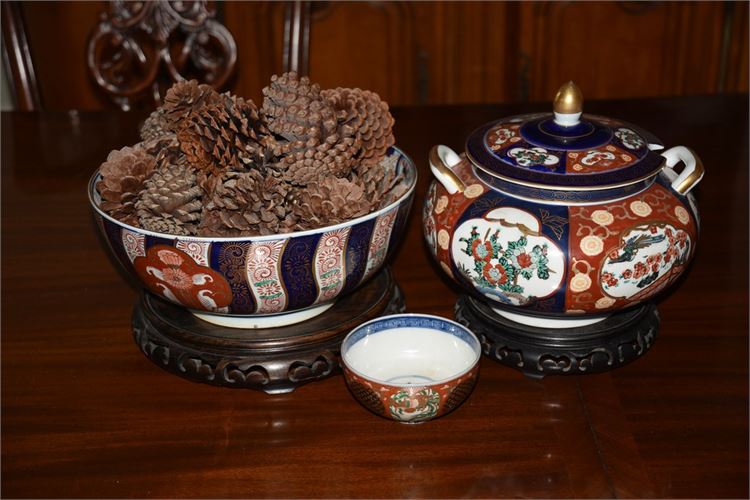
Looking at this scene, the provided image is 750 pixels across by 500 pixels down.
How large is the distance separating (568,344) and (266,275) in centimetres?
25

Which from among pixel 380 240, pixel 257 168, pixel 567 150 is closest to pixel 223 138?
pixel 257 168

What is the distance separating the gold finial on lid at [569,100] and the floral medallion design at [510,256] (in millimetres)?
97

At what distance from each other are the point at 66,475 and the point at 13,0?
2.86ft

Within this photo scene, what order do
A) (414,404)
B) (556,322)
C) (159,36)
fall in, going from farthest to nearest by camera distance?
1. (159,36)
2. (556,322)
3. (414,404)

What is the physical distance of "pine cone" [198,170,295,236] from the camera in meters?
0.61

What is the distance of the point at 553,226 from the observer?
0.62m

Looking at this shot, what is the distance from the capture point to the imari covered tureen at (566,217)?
0.62 meters

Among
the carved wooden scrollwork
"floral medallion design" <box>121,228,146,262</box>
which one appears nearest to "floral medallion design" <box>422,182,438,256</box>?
"floral medallion design" <box>121,228,146,262</box>

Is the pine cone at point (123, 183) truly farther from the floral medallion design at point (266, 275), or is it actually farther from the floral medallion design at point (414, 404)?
the floral medallion design at point (414, 404)

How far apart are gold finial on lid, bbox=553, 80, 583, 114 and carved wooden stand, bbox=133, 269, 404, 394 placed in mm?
231

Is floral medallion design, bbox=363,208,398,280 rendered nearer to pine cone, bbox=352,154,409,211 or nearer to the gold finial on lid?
pine cone, bbox=352,154,409,211

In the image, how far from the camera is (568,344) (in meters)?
0.68

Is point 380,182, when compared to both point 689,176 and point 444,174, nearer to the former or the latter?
point 444,174

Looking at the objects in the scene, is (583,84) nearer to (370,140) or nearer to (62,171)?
(62,171)
